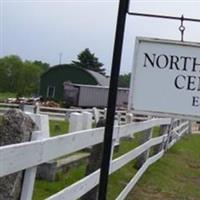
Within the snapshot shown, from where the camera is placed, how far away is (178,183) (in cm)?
1261

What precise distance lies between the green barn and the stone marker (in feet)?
240

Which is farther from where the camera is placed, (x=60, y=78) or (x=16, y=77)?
(x=16, y=77)

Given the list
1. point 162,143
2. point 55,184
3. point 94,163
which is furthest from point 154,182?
point 162,143

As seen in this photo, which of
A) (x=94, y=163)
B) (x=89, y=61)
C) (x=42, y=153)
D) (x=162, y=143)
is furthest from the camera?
(x=89, y=61)

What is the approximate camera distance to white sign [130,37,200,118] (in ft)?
16.8

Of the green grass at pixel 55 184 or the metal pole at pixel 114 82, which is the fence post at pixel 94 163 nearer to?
the green grass at pixel 55 184

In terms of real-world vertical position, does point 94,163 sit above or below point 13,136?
Answer: below

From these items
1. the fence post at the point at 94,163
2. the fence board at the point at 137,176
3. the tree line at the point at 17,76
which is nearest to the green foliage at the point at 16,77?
the tree line at the point at 17,76

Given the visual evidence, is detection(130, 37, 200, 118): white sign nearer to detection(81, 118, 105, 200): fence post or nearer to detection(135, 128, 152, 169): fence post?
detection(81, 118, 105, 200): fence post

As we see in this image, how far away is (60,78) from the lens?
3194 inches

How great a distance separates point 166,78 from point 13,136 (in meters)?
1.31

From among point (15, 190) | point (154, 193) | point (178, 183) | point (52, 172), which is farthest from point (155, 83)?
point (178, 183)

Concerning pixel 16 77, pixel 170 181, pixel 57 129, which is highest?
pixel 16 77

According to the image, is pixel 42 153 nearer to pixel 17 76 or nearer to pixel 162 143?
pixel 162 143
